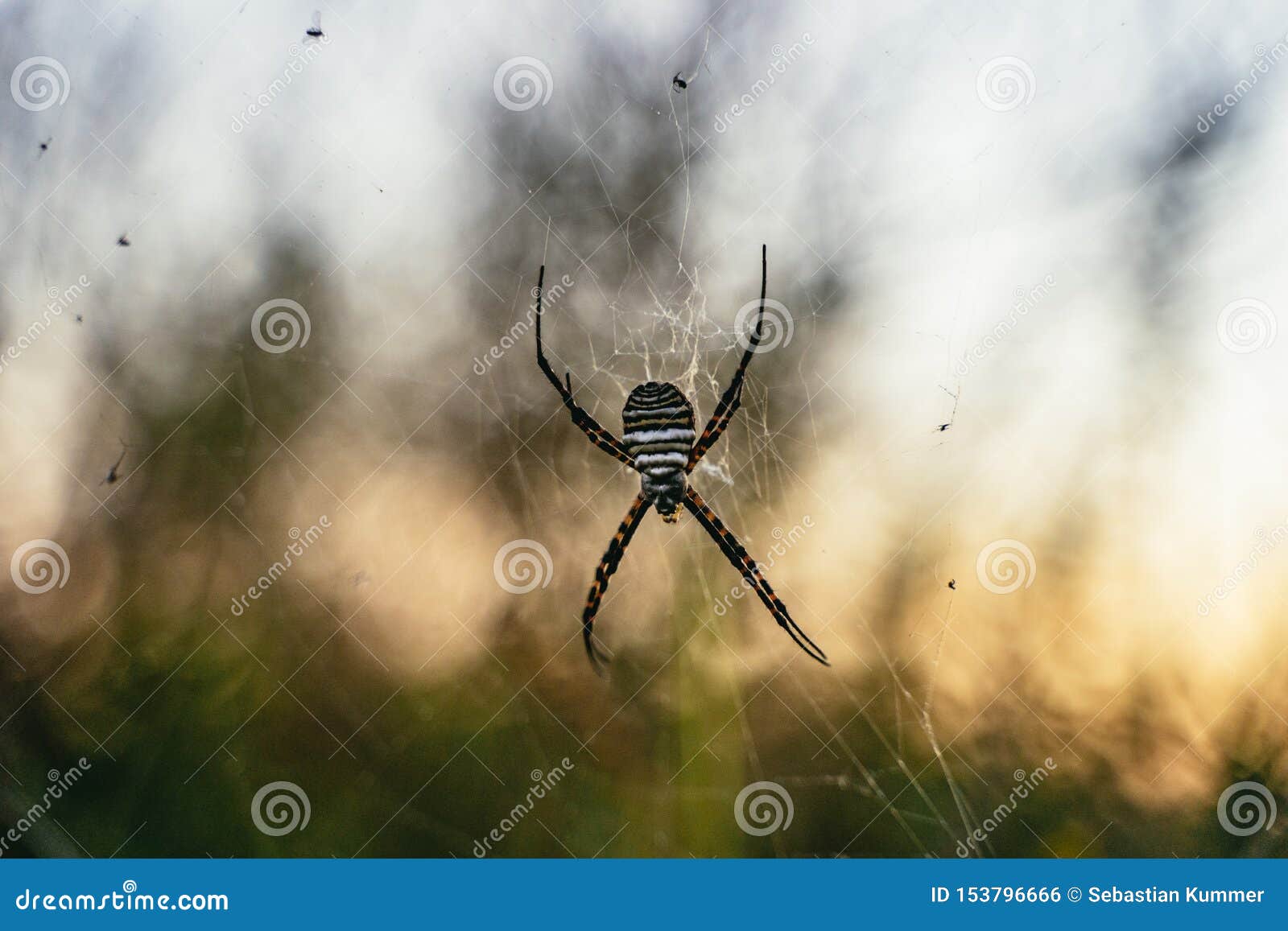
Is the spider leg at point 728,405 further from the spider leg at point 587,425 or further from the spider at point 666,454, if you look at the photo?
the spider leg at point 587,425

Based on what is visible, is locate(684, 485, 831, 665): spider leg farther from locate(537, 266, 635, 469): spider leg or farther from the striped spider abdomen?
locate(537, 266, 635, 469): spider leg

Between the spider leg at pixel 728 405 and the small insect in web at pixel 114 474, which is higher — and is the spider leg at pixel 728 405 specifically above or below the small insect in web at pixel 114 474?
above

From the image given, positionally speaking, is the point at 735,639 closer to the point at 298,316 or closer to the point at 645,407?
the point at 645,407

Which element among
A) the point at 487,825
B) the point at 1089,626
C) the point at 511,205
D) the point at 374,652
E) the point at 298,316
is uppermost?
the point at 1089,626

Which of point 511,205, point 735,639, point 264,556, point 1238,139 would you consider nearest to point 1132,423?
point 1238,139

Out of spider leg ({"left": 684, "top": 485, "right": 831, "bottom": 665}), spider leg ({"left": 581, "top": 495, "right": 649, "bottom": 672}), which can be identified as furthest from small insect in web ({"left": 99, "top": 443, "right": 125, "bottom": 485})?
spider leg ({"left": 684, "top": 485, "right": 831, "bottom": 665})

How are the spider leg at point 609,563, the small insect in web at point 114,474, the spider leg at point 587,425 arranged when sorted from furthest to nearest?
the small insect in web at point 114,474
the spider leg at point 609,563
the spider leg at point 587,425

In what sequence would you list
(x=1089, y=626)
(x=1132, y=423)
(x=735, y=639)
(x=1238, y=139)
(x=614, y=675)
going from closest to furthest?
(x=1238, y=139) < (x=1132, y=423) < (x=1089, y=626) < (x=735, y=639) < (x=614, y=675)

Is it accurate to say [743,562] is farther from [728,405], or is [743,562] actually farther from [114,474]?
[114,474]

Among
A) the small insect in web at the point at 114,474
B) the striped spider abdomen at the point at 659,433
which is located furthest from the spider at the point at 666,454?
the small insect in web at the point at 114,474
